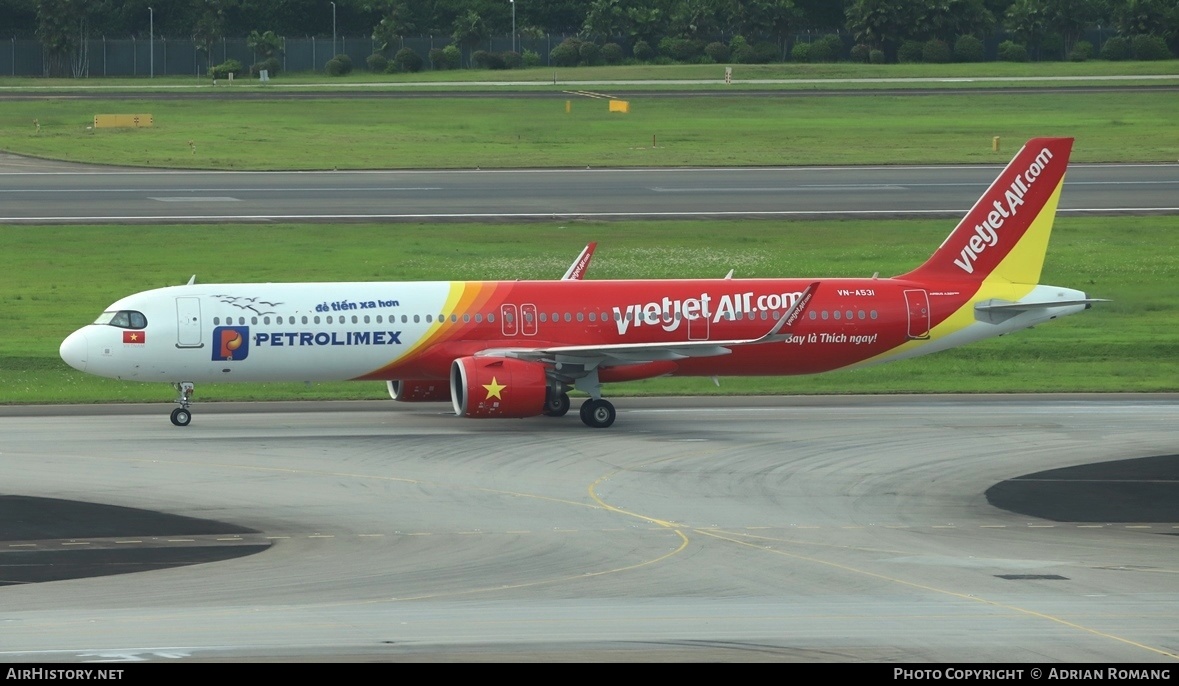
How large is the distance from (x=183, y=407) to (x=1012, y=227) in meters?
23.1

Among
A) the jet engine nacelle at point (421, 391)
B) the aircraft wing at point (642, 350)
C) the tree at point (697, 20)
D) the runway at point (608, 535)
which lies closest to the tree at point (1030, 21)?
the tree at point (697, 20)

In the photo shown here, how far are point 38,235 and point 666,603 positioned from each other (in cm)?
4848

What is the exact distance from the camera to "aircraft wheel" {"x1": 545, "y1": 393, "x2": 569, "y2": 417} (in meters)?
42.3

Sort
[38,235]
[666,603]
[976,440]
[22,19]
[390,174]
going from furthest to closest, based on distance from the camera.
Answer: [22,19], [390,174], [38,235], [976,440], [666,603]

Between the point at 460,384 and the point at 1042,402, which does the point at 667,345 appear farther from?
the point at 1042,402

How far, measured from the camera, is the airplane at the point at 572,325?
133ft

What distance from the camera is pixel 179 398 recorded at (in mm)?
41438

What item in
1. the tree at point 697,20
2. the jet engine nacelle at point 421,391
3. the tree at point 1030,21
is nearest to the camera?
the jet engine nacelle at point 421,391

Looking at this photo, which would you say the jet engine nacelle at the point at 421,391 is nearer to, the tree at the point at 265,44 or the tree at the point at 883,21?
the tree at the point at 883,21

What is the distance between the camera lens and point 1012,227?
147 ft

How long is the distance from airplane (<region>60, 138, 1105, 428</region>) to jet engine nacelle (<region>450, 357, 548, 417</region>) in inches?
1.5

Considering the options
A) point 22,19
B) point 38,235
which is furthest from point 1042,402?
point 22,19

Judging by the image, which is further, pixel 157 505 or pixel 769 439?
pixel 769 439

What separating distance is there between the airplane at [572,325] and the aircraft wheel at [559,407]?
0.07 m
